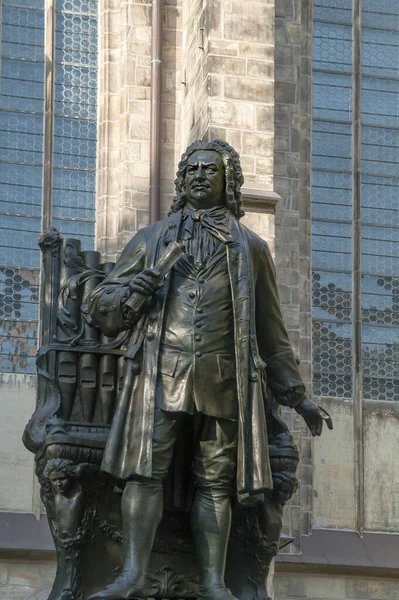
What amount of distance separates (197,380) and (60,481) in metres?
0.78

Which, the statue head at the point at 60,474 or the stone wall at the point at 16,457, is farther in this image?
the stone wall at the point at 16,457

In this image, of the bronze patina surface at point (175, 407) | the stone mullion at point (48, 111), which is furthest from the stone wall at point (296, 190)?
the bronze patina surface at point (175, 407)

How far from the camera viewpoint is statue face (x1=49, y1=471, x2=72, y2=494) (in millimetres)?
7453

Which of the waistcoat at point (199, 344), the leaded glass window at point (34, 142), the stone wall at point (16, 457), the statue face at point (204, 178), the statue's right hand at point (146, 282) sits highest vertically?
the leaded glass window at point (34, 142)

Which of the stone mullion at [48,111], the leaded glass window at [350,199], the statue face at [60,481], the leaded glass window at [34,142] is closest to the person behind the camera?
the statue face at [60,481]

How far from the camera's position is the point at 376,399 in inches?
603

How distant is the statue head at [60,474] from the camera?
745 centimetres

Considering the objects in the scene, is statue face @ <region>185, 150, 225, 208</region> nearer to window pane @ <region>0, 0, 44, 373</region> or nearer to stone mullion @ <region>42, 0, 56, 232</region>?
window pane @ <region>0, 0, 44, 373</region>

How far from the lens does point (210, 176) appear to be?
7656 millimetres

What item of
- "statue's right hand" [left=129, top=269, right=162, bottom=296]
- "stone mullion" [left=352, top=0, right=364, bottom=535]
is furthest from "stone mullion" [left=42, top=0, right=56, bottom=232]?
"statue's right hand" [left=129, top=269, right=162, bottom=296]

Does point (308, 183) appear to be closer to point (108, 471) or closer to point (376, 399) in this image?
point (376, 399)

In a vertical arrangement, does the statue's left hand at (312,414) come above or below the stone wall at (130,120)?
below

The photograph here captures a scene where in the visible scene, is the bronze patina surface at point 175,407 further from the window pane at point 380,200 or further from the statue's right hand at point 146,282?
the window pane at point 380,200

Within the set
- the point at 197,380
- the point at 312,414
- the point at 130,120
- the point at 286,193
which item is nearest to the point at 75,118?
the point at 130,120
